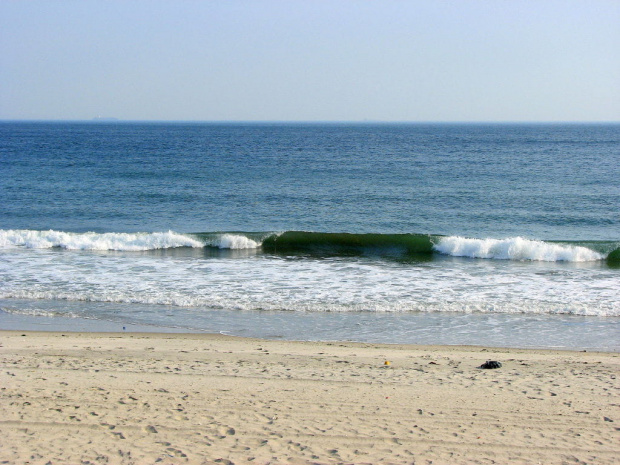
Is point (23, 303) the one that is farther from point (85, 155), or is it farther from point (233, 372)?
point (85, 155)

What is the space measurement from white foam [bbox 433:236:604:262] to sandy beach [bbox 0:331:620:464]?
10124 mm

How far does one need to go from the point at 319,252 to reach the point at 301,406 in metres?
13.8

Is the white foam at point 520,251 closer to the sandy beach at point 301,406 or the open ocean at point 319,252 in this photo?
the open ocean at point 319,252

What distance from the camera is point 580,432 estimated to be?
6.41 meters

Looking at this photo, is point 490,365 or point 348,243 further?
point 348,243

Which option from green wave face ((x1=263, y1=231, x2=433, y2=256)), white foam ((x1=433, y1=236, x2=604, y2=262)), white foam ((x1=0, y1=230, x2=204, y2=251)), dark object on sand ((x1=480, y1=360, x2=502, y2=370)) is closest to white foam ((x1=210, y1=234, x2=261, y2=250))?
green wave face ((x1=263, y1=231, x2=433, y2=256))

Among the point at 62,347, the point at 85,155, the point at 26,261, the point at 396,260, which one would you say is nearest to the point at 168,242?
the point at 26,261

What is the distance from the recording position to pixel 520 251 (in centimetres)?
1991

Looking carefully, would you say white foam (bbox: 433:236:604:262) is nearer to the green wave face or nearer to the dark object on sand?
the green wave face

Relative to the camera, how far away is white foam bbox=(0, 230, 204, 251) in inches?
835

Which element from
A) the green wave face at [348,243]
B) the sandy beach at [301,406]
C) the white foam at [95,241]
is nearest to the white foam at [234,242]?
the green wave face at [348,243]

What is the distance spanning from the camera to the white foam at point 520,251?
1983cm

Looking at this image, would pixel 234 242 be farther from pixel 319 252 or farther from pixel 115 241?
pixel 115 241

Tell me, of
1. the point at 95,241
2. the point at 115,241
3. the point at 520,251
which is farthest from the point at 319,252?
the point at 95,241
